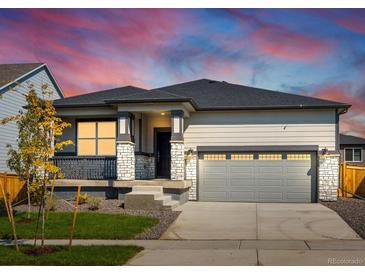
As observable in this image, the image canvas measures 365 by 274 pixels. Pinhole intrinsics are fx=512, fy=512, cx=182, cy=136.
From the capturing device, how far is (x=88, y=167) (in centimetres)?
2091

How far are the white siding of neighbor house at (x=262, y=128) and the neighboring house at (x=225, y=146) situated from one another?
0.13 feet

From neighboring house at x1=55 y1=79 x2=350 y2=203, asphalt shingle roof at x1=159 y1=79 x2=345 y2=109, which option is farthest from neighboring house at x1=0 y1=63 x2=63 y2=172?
asphalt shingle roof at x1=159 y1=79 x2=345 y2=109

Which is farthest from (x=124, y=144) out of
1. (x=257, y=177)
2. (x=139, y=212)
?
(x=257, y=177)

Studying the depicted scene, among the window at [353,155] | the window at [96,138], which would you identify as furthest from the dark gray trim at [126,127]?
the window at [353,155]

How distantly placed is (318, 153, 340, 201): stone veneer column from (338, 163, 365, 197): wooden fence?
2.12 m

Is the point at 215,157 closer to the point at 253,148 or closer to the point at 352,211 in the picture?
the point at 253,148

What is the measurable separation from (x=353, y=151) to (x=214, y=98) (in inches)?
879

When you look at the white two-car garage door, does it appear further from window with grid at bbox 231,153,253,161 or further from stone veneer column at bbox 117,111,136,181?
stone veneer column at bbox 117,111,136,181

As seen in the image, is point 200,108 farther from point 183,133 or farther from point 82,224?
point 82,224

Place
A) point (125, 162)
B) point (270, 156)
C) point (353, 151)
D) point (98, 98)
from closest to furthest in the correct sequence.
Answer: point (125, 162)
point (270, 156)
point (98, 98)
point (353, 151)

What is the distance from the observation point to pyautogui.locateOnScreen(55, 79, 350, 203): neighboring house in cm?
2023

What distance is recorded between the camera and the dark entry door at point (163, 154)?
22.5 meters

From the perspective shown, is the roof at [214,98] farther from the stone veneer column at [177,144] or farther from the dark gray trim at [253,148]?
the dark gray trim at [253,148]

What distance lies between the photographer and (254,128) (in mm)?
21172
